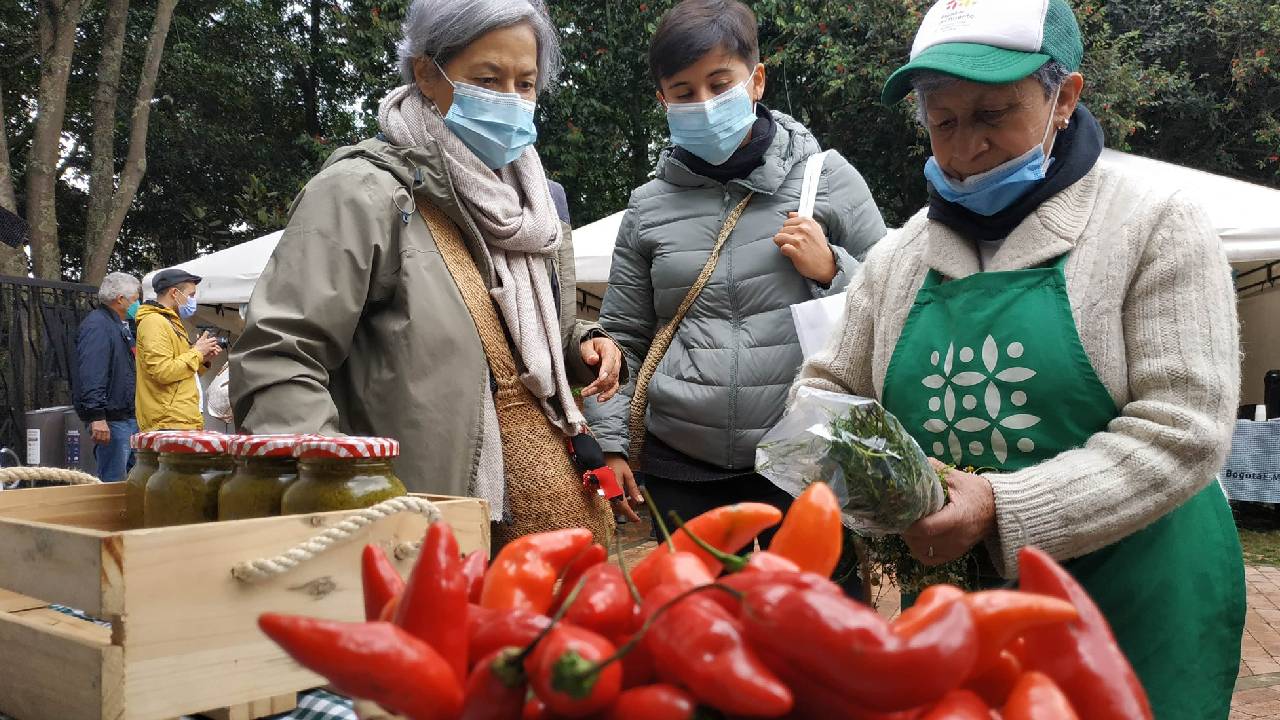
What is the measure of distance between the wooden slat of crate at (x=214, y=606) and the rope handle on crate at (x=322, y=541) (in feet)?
0.06

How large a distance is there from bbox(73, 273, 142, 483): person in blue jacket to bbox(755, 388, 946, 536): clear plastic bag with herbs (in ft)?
26.2

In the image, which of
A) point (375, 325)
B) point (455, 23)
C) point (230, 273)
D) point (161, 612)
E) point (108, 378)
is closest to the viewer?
point (161, 612)

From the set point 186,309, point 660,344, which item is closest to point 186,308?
point 186,309

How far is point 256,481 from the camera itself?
142 centimetres

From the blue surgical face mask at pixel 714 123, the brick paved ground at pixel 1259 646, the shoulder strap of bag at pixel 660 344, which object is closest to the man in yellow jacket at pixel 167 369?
the brick paved ground at pixel 1259 646

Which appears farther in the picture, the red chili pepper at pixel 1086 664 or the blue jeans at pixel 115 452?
the blue jeans at pixel 115 452

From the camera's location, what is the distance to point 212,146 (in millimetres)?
18641

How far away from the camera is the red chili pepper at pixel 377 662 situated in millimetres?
719

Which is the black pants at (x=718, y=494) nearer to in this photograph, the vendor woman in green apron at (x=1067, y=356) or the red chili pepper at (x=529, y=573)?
the vendor woman in green apron at (x=1067, y=356)

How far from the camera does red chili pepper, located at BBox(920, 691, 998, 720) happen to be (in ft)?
2.25

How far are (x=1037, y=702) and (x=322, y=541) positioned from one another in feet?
2.93

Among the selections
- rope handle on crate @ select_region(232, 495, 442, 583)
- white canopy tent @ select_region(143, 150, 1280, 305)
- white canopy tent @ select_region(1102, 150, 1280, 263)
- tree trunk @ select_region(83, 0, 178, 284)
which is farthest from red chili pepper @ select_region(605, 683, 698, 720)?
tree trunk @ select_region(83, 0, 178, 284)

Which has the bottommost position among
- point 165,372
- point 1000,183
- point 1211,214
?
point 165,372

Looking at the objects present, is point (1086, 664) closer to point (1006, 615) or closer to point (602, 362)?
point (1006, 615)
